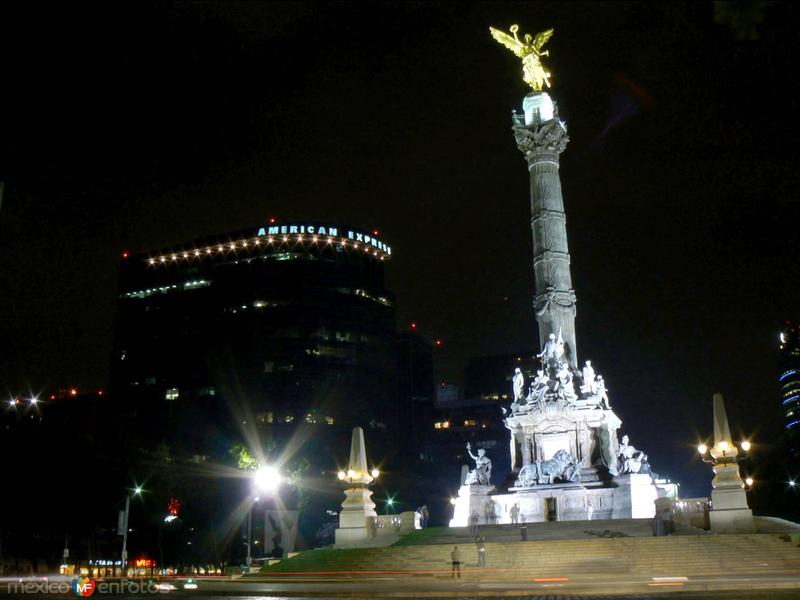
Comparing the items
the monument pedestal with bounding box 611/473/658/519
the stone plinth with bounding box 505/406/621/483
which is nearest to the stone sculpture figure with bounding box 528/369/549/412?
the stone plinth with bounding box 505/406/621/483

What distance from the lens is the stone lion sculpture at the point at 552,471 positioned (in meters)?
38.1

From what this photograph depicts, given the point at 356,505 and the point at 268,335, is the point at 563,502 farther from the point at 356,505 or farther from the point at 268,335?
the point at 268,335

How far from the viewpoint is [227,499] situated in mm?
57125

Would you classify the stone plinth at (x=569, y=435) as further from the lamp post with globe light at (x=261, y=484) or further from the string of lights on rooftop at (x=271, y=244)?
the string of lights on rooftop at (x=271, y=244)

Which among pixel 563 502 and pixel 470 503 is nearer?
pixel 563 502

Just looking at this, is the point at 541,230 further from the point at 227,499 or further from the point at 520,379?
the point at 227,499

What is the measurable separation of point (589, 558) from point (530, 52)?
34136mm

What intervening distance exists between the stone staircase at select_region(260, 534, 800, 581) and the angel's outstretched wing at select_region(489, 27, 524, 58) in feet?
109

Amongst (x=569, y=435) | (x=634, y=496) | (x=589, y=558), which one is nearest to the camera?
(x=589, y=558)

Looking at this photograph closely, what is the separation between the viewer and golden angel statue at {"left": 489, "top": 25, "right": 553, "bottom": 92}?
4994 centimetres

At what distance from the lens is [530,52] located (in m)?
50.1

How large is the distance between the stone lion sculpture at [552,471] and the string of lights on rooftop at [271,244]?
83.1 metres

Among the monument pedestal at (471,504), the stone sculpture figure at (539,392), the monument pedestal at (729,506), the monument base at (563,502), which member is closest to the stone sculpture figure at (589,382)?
the stone sculpture figure at (539,392)

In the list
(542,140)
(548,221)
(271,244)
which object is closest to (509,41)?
(542,140)
